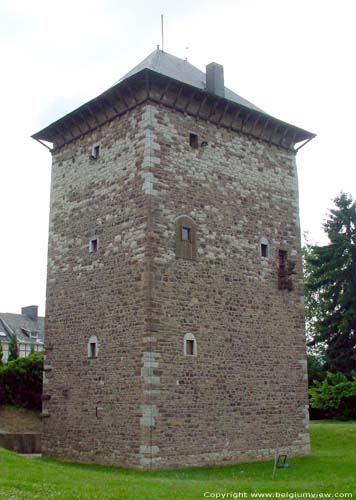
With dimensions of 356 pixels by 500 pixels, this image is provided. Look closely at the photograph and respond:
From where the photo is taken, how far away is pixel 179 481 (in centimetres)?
1327

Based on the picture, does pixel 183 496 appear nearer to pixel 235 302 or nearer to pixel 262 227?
pixel 235 302

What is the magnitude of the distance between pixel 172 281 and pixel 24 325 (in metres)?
38.4

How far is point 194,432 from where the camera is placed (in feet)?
55.2

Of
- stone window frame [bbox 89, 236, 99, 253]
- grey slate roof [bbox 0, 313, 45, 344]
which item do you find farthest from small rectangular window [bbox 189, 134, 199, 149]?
grey slate roof [bbox 0, 313, 45, 344]

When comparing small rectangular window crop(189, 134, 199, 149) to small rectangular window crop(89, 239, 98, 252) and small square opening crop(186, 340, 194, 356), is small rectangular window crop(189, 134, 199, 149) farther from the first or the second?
small square opening crop(186, 340, 194, 356)

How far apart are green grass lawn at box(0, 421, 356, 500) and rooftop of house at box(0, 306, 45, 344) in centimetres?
3347

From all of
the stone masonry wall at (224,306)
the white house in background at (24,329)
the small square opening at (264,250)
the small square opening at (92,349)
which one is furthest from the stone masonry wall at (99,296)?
the white house in background at (24,329)

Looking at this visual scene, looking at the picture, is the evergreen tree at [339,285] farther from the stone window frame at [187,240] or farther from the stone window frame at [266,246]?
the stone window frame at [187,240]

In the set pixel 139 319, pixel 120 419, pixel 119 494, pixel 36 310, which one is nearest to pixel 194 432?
pixel 120 419

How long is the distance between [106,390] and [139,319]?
7.77 ft

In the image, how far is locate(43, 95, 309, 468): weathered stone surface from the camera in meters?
16.7

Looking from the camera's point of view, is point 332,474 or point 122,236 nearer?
point 332,474

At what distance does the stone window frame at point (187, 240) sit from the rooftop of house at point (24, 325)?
117ft

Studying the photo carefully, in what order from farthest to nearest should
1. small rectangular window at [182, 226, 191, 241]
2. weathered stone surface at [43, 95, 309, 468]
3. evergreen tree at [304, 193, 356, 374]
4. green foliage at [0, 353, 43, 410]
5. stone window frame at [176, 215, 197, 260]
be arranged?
evergreen tree at [304, 193, 356, 374] → green foliage at [0, 353, 43, 410] → small rectangular window at [182, 226, 191, 241] → stone window frame at [176, 215, 197, 260] → weathered stone surface at [43, 95, 309, 468]
